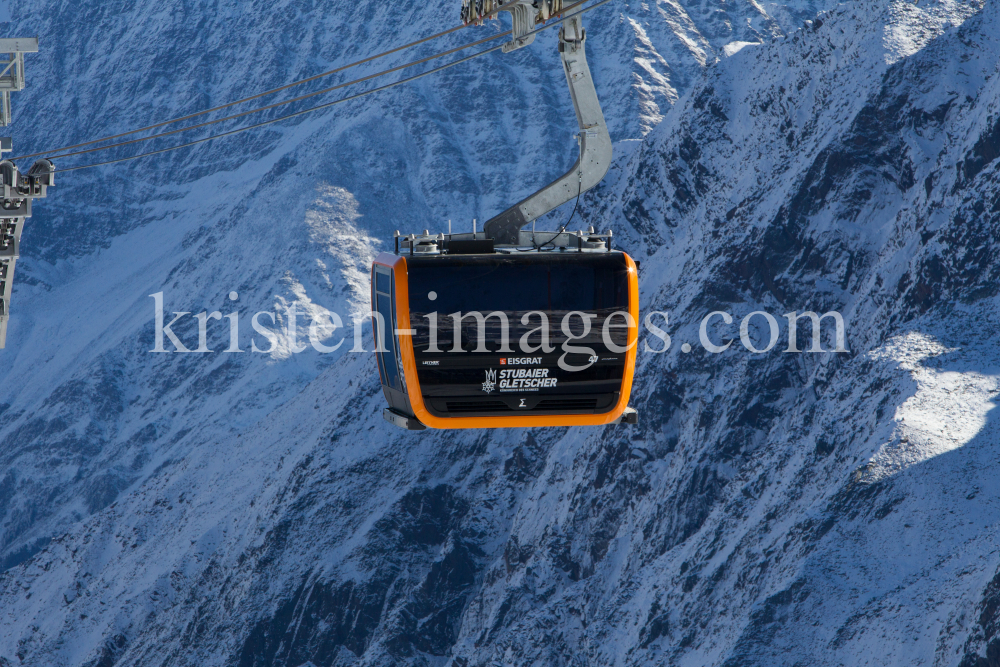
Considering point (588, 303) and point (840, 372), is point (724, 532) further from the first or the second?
point (588, 303)

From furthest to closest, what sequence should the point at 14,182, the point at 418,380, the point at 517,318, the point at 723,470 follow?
the point at 723,470 → the point at 14,182 → the point at 418,380 → the point at 517,318

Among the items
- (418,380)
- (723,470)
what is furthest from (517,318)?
(723,470)

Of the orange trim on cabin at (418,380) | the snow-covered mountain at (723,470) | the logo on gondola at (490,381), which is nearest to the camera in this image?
the orange trim on cabin at (418,380)

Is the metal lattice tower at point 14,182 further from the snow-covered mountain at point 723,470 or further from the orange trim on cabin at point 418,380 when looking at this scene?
the snow-covered mountain at point 723,470

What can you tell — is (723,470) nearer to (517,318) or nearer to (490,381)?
(490,381)

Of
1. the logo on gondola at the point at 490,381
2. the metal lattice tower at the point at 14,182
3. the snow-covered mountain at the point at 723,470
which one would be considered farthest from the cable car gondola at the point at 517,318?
the snow-covered mountain at the point at 723,470

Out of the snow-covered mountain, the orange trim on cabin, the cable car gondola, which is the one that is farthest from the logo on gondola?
the snow-covered mountain

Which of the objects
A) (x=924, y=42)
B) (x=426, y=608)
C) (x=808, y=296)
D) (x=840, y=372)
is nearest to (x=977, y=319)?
(x=840, y=372)

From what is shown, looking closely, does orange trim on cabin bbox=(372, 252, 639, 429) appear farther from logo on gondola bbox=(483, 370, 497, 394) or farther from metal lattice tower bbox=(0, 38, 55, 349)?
metal lattice tower bbox=(0, 38, 55, 349)
